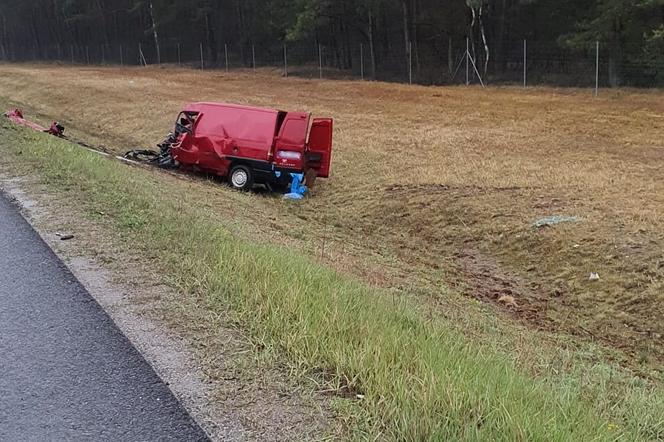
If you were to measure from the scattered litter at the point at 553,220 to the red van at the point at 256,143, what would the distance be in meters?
5.90

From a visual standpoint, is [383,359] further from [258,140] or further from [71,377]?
[258,140]

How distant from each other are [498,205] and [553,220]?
1.54m

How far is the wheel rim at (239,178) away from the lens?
647 inches

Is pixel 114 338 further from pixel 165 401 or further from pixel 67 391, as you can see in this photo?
pixel 165 401

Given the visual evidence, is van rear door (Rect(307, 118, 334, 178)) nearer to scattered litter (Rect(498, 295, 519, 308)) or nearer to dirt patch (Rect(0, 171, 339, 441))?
scattered litter (Rect(498, 295, 519, 308))

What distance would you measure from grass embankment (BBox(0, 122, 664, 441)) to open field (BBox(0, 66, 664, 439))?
76mm

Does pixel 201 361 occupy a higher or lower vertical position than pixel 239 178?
higher

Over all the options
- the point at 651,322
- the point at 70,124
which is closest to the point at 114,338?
the point at 651,322

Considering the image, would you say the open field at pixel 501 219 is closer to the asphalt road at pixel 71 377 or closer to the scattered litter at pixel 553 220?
the scattered litter at pixel 553 220

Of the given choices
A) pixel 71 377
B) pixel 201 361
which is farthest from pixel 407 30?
pixel 71 377

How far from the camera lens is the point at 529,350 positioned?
5941 mm

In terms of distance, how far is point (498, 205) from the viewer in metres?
13.2

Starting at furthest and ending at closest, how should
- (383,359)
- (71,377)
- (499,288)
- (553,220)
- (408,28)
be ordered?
(408,28)
(553,220)
(499,288)
(71,377)
(383,359)

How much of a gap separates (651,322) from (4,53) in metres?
119
